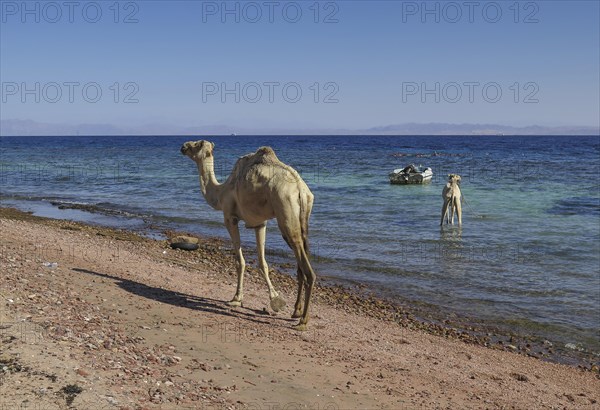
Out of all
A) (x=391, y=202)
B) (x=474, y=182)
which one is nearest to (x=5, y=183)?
(x=391, y=202)

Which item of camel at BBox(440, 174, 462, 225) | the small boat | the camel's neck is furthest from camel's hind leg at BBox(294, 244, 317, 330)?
the small boat

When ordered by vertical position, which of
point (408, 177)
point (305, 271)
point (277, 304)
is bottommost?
point (277, 304)

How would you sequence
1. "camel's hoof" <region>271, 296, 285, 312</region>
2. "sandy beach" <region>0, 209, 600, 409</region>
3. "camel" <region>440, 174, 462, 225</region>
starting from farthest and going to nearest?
"camel" <region>440, 174, 462, 225</region>, "camel's hoof" <region>271, 296, 285, 312</region>, "sandy beach" <region>0, 209, 600, 409</region>

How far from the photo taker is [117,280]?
1175 cm

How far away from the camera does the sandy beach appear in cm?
663

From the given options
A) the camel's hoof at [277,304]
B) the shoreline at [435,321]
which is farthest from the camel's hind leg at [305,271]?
the shoreline at [435,321]

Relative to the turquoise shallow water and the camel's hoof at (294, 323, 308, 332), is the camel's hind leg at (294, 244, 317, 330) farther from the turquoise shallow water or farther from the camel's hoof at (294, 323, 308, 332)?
the turquoise shallow water

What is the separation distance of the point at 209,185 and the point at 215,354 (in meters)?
4.23

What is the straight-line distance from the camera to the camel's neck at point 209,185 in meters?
11.5

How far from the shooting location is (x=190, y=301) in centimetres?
1111

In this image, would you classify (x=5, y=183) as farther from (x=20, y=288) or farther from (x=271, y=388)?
(x=271, y=388)

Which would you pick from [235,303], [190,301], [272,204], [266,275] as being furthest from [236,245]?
[272,204]

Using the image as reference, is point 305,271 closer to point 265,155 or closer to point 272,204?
point 272,204

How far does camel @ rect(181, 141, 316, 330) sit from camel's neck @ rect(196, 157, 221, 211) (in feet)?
0.13
